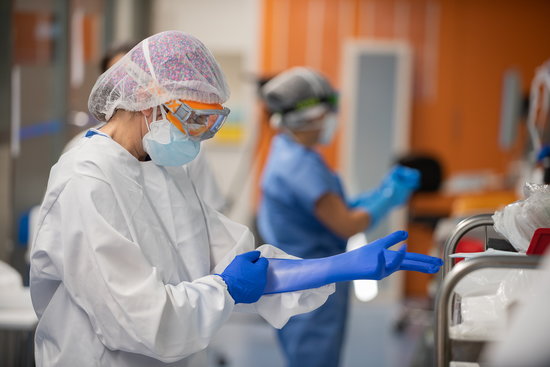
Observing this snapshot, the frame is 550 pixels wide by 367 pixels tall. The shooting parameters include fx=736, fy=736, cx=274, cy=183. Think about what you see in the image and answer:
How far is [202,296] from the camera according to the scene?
4.88 ft

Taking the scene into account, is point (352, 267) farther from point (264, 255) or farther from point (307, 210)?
point (307, 210)

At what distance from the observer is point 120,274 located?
4.66 ft

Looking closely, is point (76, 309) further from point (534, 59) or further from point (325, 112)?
point (534, 59)

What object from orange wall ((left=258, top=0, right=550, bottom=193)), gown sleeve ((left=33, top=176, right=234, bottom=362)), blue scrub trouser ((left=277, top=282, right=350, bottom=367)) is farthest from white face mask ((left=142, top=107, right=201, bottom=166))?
orange wall ((left=258, top=0, right=550, bottom=193))

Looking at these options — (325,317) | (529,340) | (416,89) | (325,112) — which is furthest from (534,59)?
(529,340)

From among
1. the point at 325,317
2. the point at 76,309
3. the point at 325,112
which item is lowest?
the point at 325,317

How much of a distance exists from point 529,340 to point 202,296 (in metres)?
0.76

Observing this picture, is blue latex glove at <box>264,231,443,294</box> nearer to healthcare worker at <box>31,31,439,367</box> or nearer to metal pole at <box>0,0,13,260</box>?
healthcare worker at <box>31,31,439,367</box>

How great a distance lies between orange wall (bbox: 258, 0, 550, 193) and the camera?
5.48 meters

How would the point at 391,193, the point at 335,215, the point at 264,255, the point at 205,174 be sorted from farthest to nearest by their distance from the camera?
the point at 391,193 → the point at 335,215 → the point at 205,174 → the point at 264,255

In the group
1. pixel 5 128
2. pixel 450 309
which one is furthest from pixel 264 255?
pixel 5 128

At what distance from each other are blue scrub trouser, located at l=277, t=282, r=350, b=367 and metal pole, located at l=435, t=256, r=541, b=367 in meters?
1.38

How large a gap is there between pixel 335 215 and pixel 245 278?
1164mm

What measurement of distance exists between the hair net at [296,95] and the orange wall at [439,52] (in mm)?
2517
